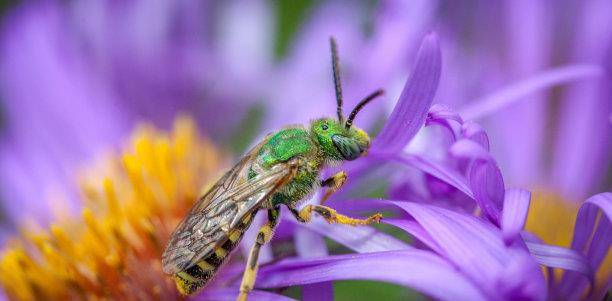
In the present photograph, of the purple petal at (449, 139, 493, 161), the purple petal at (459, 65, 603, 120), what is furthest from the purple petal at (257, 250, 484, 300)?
the purple petal at (459, 65, 603, 120)

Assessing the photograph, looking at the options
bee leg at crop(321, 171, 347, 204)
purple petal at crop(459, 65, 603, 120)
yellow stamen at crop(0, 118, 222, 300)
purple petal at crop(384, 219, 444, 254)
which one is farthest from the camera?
yellow stamen at crop(0, 118, 222, 300)

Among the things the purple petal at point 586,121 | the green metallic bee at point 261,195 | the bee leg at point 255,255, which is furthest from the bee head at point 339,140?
the purple petal at point 586,121

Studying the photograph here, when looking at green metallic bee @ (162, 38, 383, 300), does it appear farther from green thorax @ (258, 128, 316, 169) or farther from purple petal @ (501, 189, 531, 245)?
purple petal @ (501, 189, 531, 245)

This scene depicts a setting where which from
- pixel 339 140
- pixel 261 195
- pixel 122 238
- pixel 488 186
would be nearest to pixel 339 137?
pixel 339 140

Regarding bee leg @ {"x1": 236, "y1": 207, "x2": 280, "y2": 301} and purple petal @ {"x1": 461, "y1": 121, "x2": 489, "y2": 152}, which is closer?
purple petal @ {"x1": 461, "y1": 121, "x2": 489, "y2": 152}

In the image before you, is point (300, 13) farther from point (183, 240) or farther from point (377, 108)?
point (183, 240)

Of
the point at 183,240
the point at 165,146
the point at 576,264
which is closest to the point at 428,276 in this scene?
the point at 576,264

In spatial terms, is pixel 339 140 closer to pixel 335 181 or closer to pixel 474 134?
pixel 335 181
